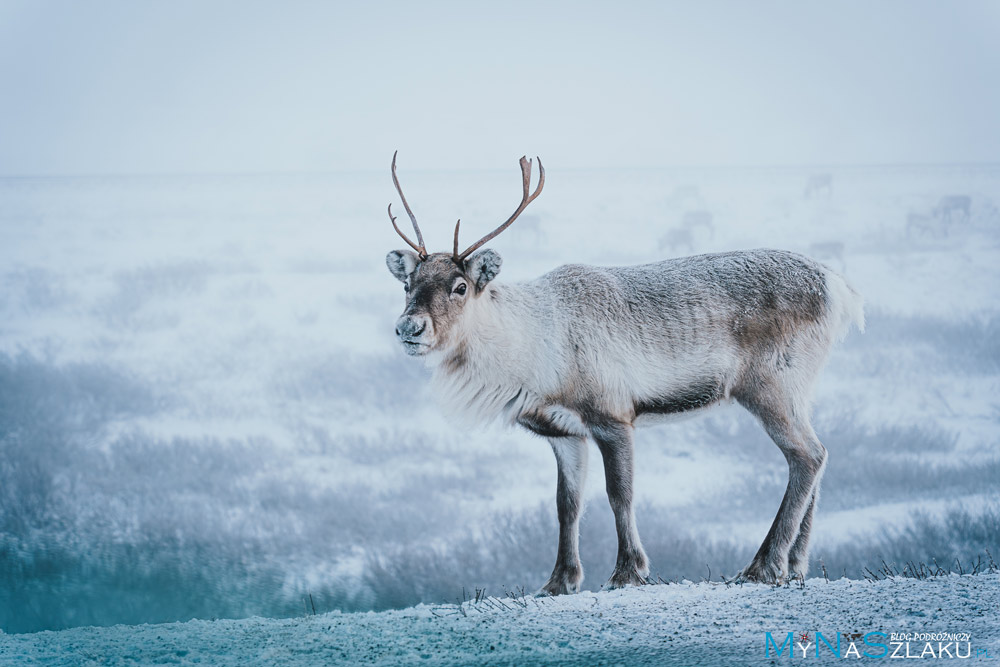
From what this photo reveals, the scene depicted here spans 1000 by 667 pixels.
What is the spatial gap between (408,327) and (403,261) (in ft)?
1.42

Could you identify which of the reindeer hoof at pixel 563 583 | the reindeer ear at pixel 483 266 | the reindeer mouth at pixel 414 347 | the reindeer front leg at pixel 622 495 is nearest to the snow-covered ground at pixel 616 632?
the reindeer front leg at pixel 622 495

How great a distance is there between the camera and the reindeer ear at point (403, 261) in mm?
4465

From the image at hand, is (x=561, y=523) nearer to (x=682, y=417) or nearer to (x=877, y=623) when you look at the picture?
(x=682, y=417)

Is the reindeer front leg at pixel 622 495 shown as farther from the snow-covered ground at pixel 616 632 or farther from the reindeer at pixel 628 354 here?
the snow-covered ground at pixel 616 632

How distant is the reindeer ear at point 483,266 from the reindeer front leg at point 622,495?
3.00 feet

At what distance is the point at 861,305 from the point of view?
195 inches

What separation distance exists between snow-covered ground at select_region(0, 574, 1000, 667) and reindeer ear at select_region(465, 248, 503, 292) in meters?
1.58

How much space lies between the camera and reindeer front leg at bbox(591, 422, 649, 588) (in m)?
4.56

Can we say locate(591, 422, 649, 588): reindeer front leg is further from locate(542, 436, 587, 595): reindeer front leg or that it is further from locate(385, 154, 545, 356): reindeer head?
locate(385, 154, 545, 356): reindeer head

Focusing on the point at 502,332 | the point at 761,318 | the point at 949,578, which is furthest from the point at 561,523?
the point at 949,578

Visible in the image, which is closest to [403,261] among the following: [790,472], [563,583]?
[563,583]

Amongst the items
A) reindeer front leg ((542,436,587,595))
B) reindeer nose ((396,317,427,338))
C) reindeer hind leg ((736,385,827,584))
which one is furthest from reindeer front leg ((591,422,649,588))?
reindeer nose ((396,317,427,338))

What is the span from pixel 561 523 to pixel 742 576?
965 millimetres

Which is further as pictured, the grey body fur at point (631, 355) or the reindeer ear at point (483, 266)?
the grey body fur at point (631, 355)
